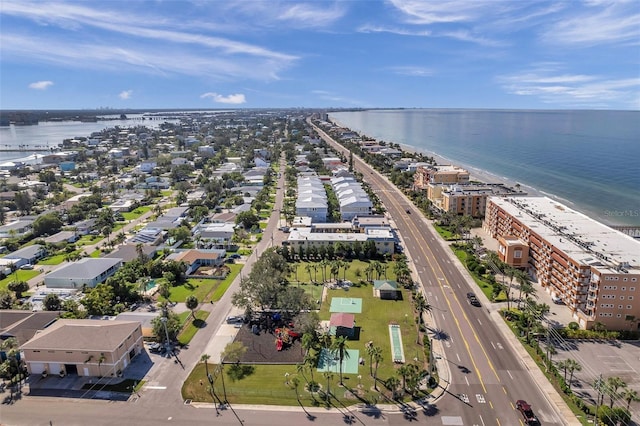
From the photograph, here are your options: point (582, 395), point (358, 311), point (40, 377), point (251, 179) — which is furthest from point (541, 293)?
point (251, 179)

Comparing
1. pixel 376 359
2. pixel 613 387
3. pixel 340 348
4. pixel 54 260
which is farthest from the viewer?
pixel 54 260

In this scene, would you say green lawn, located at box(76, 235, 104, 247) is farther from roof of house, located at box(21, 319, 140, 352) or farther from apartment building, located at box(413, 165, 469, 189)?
apartment building, located at box(413, 165, 469, 189)

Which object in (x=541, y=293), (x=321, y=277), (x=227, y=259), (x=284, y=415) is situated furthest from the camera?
(x=227, y=259)

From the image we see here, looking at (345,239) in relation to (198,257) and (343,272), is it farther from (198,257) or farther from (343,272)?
(198,257)

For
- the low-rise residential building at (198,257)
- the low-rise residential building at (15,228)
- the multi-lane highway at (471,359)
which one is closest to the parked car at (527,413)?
the multi-lane highway at (471,359)

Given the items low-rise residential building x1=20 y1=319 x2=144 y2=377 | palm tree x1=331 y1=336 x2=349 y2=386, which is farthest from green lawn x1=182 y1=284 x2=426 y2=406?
low-rise residential building x1=20 y1=319 x2=144 y2=377

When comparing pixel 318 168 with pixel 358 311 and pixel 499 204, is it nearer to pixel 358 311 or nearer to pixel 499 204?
pixel 499 204

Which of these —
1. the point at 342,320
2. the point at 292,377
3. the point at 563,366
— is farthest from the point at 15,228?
the point at 563,366
